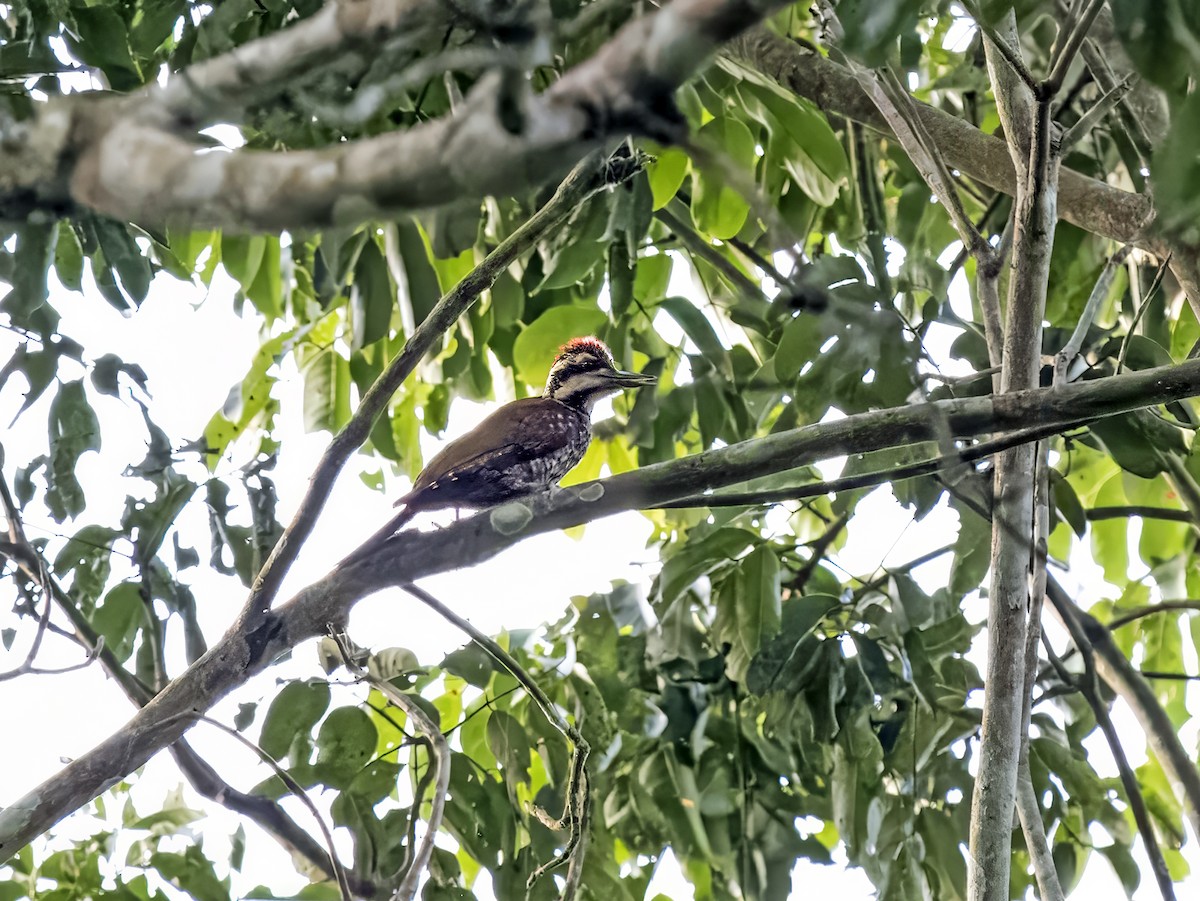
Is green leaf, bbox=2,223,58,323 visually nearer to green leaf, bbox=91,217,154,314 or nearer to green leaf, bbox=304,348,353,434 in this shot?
green leaf, bbox=91,217,154,314

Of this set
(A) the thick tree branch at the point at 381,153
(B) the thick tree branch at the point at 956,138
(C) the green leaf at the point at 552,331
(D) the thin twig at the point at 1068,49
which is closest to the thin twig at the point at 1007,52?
(D) the thin twig at the point at 1068,49

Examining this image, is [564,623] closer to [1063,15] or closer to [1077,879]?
[1077,879]

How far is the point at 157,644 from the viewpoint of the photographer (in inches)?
139

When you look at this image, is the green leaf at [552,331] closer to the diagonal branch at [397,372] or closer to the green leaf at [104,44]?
the diagonal branch at [397,372]

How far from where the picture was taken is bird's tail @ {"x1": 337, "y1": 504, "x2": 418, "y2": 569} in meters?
2.85

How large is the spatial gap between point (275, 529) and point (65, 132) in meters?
2.36

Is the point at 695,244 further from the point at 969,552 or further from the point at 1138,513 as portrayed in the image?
the point at 1138,513

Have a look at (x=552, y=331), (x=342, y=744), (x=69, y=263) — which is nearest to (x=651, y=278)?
(x=552, y=331)

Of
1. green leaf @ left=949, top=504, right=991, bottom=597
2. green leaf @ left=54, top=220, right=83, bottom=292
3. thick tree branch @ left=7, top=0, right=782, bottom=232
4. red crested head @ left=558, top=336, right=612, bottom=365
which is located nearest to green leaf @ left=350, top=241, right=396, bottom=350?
green leaf @ left=54, top=220, right=83, bottom=292

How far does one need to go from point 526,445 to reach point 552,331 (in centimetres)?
67

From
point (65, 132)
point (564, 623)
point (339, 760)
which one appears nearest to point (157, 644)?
point (339, 760)

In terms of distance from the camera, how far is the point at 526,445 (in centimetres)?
437

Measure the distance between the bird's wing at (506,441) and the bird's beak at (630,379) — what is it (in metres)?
0.22

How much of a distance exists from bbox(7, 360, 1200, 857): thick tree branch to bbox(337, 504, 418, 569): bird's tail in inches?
1.5
